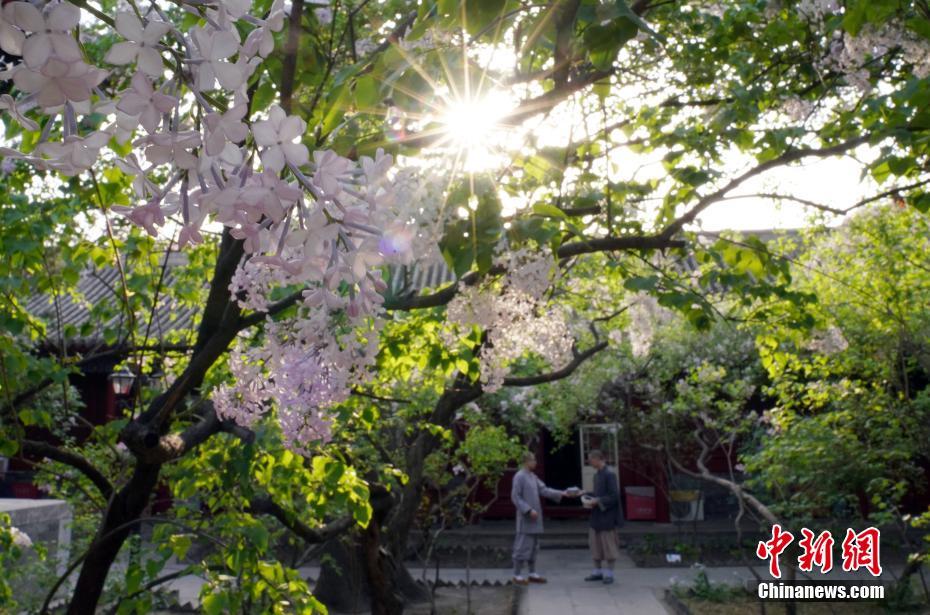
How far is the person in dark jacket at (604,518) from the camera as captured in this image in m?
11.4

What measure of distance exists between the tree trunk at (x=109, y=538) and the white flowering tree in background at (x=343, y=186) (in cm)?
1

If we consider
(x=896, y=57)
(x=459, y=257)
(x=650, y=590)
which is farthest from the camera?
(x=650, y=590)

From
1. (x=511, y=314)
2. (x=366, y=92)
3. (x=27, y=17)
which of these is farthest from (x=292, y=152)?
(x=511, y=314)

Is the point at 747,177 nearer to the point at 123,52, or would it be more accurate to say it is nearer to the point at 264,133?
the point at 264,133

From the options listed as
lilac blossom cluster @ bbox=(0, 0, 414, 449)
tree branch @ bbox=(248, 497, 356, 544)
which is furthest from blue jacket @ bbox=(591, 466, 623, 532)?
lilac blossom cluster @ bbox=(0, 0, 414, 449)

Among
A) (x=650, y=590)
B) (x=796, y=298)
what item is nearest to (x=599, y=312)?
(x=650, y=590)

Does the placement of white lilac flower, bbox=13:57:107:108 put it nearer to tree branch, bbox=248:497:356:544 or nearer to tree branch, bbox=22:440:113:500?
tree branch, bbox=22:440:113:500

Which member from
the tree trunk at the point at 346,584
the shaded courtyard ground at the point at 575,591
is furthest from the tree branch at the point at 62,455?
the shaded courtyard ground at the point at 575,591

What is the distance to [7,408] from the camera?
371cm

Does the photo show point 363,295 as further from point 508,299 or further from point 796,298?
point 796,298

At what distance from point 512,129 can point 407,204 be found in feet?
1.64

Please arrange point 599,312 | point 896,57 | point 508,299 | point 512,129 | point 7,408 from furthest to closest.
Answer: point 599,312, point 896,57, point 508,299, point 7,408, point 512,129
